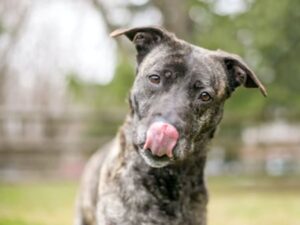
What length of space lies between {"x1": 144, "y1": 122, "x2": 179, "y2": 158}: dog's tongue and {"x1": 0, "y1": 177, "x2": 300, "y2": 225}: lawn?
3.86 meters

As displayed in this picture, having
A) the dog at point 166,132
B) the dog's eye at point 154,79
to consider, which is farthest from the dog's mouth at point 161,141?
the dog's eye at point 154,79

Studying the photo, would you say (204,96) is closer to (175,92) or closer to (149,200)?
(175,92)

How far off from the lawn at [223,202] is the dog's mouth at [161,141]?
150 inches

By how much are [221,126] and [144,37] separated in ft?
39.2

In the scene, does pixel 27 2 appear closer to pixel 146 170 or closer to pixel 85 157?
pixel 85 157

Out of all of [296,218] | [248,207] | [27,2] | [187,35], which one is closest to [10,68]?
[27,2]

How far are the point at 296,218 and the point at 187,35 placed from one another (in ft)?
30.3

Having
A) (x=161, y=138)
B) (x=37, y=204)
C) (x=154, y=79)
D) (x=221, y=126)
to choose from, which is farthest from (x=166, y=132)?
(x=221, y=126)

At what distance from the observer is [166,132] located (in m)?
4.12

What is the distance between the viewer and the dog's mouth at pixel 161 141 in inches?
162

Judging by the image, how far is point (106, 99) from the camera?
1814 centimetres

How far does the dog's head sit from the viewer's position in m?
4.22

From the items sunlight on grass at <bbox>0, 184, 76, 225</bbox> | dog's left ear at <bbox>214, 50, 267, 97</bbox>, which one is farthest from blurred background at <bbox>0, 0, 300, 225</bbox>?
dog's left ear at <bbox>214, 50, 267, 97</bbox>

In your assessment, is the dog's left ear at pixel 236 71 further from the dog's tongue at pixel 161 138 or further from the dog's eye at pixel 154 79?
the dog's tongue at pixel 161 138
